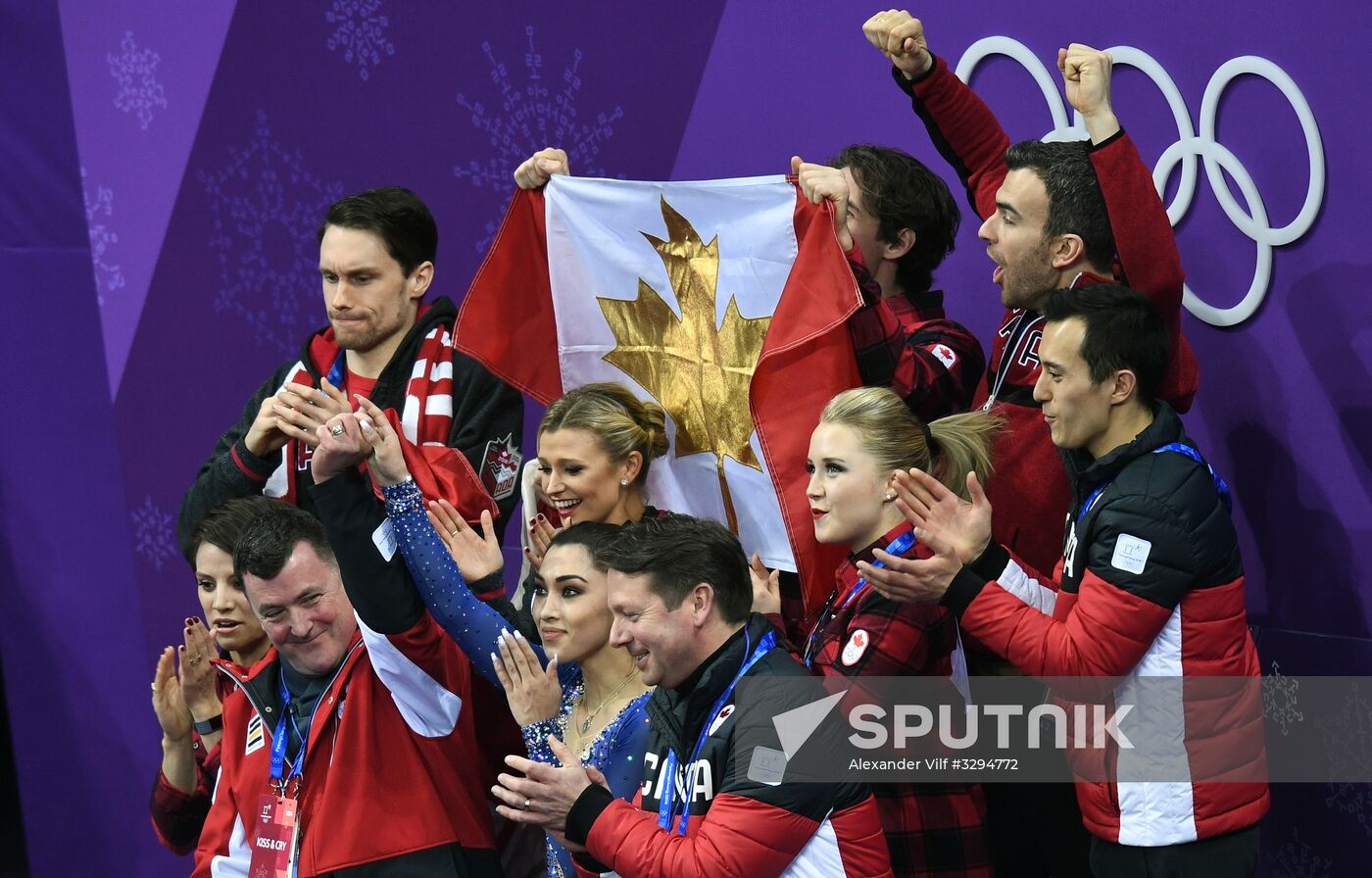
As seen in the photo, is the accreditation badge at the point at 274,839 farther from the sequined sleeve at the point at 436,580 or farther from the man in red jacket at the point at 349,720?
the sequined sleeve at the point at 436,580

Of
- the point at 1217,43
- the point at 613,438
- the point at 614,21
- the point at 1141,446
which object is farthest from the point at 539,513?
the point at 614,21

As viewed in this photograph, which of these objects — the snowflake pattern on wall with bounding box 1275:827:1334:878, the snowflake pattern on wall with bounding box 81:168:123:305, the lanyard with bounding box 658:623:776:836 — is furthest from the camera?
the snowflake pattern on wall with bounding box 81:168:123:305

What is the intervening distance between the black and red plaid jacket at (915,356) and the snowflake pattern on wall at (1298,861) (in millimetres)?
1283

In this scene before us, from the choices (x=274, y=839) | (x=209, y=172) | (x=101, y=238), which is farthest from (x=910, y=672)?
(x=101, y=238)

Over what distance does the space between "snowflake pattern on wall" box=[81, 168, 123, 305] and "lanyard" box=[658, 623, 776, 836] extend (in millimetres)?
4308

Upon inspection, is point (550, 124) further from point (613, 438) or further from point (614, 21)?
point (613, 438)

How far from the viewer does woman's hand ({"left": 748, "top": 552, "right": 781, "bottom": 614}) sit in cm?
372

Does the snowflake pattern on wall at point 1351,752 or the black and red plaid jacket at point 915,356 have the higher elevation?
the black and red plaid jacket at point 915,356

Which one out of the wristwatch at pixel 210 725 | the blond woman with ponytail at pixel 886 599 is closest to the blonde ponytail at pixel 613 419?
the blond woman with ponytail at pixel 886 599

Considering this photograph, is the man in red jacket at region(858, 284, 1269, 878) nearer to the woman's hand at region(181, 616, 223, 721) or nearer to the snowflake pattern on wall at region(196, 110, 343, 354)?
the woman's hand at region(181, 616, 223, 721)

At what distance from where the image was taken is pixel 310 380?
441 centimetres

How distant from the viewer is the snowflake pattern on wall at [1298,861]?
12.6 ft

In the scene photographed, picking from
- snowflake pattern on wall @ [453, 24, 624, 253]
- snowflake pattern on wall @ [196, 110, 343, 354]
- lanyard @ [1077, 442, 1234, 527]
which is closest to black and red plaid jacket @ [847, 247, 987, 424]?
lanyard @ [1077, 442, 1234, 527]

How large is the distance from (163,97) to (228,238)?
2.05 ft
